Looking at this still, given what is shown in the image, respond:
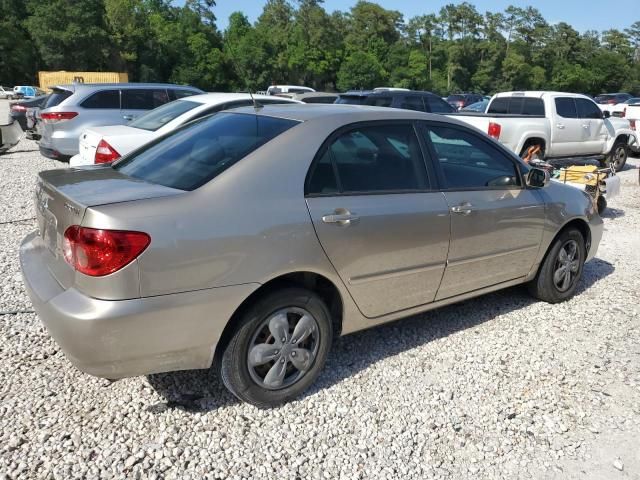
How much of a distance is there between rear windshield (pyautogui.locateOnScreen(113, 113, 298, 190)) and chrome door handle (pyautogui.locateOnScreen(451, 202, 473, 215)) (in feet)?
4.13

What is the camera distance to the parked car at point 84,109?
403 inches

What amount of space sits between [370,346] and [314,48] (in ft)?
233

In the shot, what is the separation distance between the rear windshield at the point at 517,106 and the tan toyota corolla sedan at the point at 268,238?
26.2 feet

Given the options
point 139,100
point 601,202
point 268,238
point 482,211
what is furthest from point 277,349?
point 139,100

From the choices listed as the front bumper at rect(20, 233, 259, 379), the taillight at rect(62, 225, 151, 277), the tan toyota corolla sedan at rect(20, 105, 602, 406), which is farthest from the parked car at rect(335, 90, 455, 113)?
the taillight at rect(62, 225, 151, 277)

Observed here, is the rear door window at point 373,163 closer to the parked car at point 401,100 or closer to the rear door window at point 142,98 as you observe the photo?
the rear door window at point 142,98

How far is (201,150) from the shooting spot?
11.2 feet

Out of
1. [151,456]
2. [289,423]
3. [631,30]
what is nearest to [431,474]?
[289,423]

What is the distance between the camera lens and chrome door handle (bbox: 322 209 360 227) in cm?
314

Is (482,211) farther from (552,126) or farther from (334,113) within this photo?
(552,126)

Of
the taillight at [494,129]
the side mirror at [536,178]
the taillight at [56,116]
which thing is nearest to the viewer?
the side mirror at [536,178]

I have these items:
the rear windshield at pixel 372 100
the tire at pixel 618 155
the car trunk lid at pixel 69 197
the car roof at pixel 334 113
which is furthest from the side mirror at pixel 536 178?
the tire at pixel 618 155

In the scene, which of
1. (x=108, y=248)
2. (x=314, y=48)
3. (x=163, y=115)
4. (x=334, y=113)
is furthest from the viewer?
(x=314, y=48)

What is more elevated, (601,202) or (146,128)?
(146,128)
